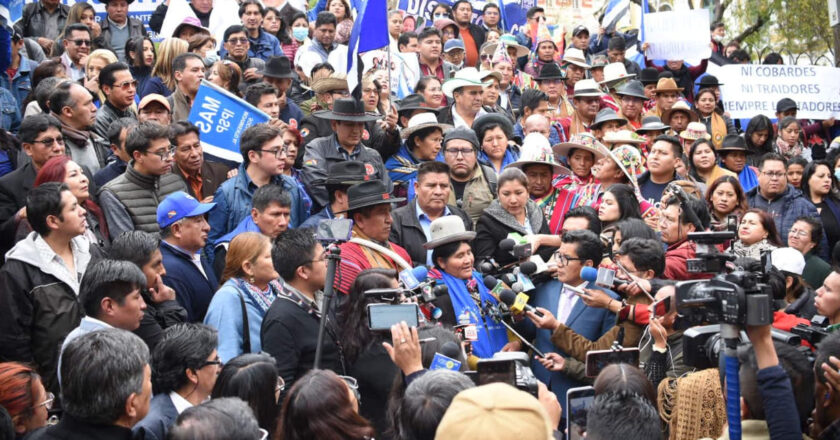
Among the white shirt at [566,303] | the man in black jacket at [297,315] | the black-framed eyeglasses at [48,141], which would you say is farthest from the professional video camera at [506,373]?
the black-framed eyeglasses at [48,141]

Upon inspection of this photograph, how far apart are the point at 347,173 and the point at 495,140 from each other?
7.82 feet

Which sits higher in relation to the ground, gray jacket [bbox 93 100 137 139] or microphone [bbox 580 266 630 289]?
gray jacket [bbox 93 100 137 139]

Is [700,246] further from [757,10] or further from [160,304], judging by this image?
[757,10]

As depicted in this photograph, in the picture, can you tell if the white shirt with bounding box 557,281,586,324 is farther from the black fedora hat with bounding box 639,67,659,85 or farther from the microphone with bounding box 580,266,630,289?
the black fedora hat with bounding box 639,67,659,85

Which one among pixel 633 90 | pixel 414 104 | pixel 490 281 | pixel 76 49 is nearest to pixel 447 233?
pixel 490 281

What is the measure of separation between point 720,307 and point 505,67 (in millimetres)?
10178

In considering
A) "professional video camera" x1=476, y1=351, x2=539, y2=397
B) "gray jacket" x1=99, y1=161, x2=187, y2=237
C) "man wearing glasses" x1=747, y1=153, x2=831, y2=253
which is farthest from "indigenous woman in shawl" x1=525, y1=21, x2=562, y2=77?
"professional video camera" x1=476, y1=351, x2=539, y2=397

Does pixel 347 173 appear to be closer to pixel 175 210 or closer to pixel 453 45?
pixel 175 210

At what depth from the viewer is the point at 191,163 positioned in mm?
8242

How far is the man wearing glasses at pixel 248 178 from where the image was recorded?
7.94 meters

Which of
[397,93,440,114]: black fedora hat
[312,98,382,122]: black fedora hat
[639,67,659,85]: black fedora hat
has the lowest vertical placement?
[312,98,382,122]: black fedora hat

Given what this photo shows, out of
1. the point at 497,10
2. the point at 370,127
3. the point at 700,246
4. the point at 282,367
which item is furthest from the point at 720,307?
the point at 497,10

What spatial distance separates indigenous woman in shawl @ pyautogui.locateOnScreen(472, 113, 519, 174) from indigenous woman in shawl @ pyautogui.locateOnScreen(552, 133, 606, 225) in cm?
51

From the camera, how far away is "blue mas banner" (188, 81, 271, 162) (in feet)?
29.0
